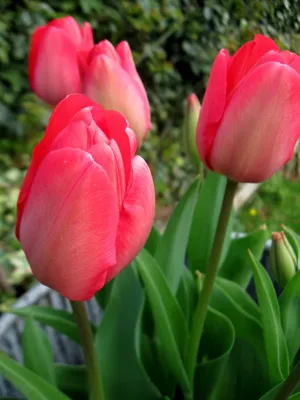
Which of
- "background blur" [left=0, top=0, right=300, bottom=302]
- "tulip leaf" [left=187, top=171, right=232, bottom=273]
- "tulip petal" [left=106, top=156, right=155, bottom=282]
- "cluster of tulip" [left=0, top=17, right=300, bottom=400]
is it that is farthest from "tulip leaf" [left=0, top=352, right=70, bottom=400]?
"background blur" [left=0, top=0, right=300, bottom=302]

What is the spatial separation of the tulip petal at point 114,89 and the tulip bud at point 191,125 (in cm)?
7

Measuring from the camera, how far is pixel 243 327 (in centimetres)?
49

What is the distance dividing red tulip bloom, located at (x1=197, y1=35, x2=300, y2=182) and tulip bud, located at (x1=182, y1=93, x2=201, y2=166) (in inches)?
5.7

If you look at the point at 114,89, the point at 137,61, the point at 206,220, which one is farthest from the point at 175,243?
the point at 137,61

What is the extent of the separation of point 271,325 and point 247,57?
8.1 inches

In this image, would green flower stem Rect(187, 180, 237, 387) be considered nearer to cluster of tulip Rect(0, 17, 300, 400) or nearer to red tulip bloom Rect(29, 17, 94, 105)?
cluster of tulip Rect(0, 17, 300, 400)

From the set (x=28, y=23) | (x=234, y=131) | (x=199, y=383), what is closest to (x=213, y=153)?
(x=234, y=131)

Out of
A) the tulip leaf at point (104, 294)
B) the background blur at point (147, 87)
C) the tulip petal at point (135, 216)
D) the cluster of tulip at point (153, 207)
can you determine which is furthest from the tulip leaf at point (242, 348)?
the background blur at point (147, 87)

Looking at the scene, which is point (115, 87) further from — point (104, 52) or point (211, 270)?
point (211, 270)

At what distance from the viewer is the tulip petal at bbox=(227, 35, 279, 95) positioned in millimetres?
336

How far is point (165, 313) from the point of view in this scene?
1.49 ft

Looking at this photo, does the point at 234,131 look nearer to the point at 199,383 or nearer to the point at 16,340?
the point at 199,383

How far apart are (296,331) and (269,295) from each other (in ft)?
0.29

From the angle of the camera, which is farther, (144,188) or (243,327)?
(243,327)
